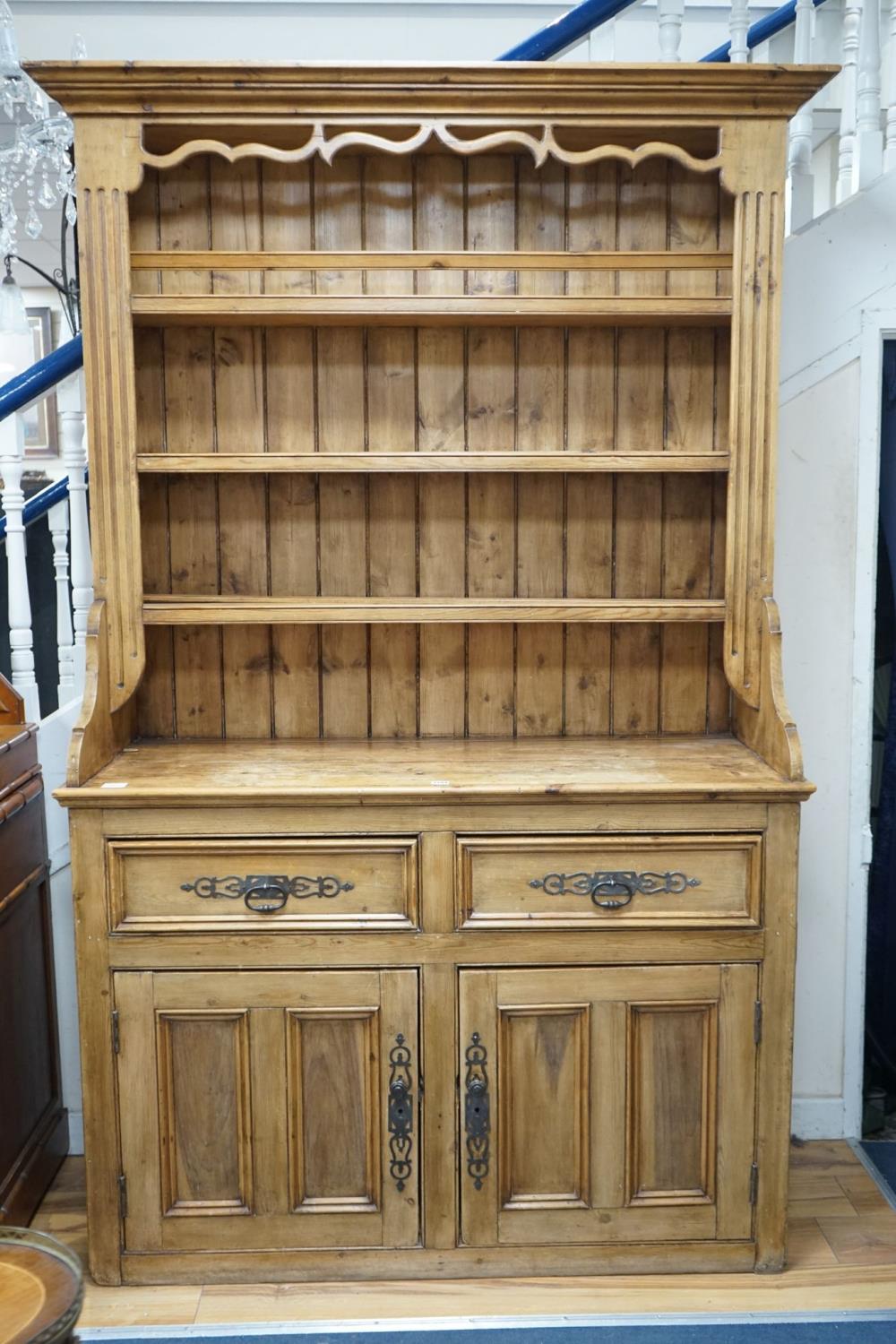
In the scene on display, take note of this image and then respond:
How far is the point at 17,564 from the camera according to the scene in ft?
8.16

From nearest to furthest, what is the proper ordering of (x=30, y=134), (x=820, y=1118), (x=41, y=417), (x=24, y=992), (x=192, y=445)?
1. (x=24, y=992)
2. (x=192, y=445)
3. (x=820, y=1118)
4. (x=30, y=134)
5. (x=41, y=417)

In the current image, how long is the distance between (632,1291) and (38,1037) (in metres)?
1.33

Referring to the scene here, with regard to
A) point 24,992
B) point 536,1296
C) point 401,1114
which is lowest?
point 536,1296

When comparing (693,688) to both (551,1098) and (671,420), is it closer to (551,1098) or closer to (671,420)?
(671,420)

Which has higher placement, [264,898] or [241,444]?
[241,444]

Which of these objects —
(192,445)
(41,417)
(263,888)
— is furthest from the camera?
(41,417)

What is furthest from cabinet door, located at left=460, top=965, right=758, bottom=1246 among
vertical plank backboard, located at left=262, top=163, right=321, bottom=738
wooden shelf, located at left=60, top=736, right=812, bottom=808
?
vertical plank backboard, located at left=262, top=163, right=321, bottom=738

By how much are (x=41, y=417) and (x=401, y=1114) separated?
5069 millimetres

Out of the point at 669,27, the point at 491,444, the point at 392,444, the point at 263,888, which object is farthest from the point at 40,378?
the point at 669,27

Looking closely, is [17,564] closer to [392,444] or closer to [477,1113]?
[392,444]

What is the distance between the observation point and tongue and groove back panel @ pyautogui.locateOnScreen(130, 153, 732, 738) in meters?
2.45

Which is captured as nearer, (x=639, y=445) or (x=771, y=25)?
(x=639, y=445)

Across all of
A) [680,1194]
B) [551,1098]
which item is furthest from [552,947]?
[680,1194]

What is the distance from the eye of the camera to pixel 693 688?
8.45 feet
